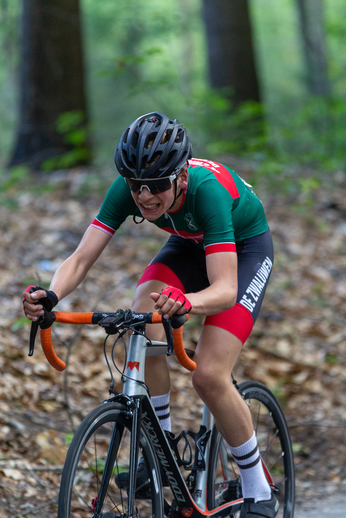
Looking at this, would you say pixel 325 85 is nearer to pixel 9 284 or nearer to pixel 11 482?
pixel 9 284

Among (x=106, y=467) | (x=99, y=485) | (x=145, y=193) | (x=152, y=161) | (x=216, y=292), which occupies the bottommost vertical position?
(x=99, y=485)

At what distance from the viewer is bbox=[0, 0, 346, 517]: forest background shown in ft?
13.4

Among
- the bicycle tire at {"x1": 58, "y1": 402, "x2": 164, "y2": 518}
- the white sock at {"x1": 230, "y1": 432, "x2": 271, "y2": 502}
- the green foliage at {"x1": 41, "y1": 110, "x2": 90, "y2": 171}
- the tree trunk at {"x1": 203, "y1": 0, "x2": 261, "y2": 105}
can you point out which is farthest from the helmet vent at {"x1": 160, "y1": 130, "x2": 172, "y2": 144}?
Answer: the tree trunk at {"x1": 203, "y1": 0, "x2": 261, "y2": 105}

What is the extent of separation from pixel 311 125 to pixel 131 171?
10.4 meters

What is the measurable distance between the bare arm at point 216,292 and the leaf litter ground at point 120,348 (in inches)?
65.4

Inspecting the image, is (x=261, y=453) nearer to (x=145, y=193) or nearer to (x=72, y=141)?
(x=145, y=193)

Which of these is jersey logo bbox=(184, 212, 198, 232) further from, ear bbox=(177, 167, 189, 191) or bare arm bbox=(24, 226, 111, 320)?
bare arm bbox=(24, 226, 111, 320)

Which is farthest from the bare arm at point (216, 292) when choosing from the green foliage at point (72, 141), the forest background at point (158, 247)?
the green foliage at point (72, 141)

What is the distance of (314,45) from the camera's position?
13.1 meters

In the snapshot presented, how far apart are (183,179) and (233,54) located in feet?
31.2

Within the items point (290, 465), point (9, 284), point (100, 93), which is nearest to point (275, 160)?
point (9, 284)

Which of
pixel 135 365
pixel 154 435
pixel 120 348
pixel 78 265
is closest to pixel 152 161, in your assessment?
pixel 78 265

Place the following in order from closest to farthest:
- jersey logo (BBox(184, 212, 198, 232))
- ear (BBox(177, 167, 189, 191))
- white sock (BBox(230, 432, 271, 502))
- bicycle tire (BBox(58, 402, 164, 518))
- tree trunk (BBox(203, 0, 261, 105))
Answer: bicycle tire (BBox(58, 402, 164, 518)) → ear (BBox(177, 167, 189, 191)) → jersey logo (BBox(184, 212, 198, 232)) → white sock (BBox(230, 432, 271, 502)) → tree trunk (BBox(203, 0, 261, 105))

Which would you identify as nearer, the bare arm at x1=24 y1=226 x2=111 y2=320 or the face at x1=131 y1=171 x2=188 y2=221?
the face at x1=131 y1=171 x2=188 y2=221
